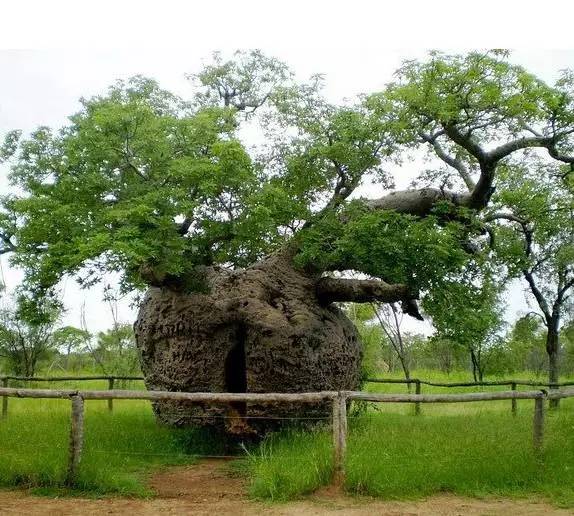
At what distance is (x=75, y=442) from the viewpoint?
6527mm

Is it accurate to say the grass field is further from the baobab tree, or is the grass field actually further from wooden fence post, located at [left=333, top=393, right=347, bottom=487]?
the baobab tree

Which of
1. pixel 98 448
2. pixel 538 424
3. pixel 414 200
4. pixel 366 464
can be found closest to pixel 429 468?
pixel 366 464

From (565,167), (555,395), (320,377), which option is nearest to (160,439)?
(320,377)

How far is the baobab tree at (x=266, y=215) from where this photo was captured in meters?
8.20

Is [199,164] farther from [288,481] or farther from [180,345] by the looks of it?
[288,481]

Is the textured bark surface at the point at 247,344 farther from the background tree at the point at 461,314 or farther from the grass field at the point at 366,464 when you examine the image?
the background tree at the point at 461,314

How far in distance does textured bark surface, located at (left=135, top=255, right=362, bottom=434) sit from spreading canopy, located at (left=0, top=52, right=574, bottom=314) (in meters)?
0.46

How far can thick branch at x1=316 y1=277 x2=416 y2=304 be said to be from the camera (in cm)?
941

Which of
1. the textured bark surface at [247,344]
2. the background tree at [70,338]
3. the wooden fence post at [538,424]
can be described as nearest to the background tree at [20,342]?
the background tree at [70,338]

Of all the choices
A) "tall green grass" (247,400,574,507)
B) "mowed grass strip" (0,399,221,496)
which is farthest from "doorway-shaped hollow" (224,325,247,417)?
"tall green grass" (247,400,574,507)

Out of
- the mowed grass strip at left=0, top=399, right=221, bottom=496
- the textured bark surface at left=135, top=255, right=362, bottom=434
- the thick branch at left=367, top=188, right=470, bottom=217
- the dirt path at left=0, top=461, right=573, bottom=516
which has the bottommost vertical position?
the dirt path at left=0, top=461, right=573, bottom=516

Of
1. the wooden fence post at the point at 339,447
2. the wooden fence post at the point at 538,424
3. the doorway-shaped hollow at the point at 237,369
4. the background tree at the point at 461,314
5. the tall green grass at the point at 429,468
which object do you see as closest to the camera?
the tall green grass at the point at 429,468

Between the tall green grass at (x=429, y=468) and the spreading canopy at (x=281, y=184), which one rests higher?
the spreading canopy at (x=281, y=184)

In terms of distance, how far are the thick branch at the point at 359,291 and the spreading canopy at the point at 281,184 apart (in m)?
0.02
